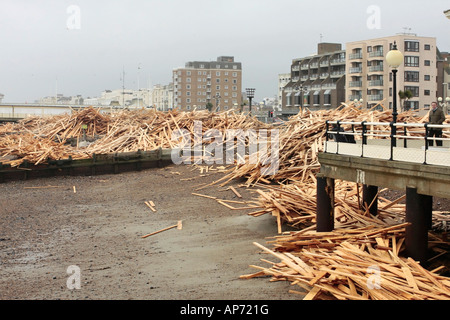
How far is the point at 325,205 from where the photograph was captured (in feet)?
42.4

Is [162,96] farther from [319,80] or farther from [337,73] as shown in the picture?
[337,73]

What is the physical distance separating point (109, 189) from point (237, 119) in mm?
11096

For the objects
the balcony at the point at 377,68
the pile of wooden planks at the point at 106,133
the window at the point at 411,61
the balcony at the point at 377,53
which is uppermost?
the balcony at the point at 377,53

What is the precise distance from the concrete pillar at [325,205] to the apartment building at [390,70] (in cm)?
5716

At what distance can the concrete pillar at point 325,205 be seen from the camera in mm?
12898


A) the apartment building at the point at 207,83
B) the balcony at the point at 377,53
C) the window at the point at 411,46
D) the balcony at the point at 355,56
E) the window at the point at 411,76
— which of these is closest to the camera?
the window at the point at 411,46

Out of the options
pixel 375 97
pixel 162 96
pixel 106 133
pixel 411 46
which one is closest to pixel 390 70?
pixel 375 97

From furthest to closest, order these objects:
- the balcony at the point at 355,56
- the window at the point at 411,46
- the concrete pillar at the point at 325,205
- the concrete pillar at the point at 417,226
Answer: the balcony at the point at 355,56 < the window at the point at 411,46 < the concrete pillar at the point at 325,205 < the concrete pillar at the point at 417,226

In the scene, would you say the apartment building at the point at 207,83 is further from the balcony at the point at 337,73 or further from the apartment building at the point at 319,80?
the balcony at the point at 337,73

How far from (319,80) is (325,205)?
249 feet

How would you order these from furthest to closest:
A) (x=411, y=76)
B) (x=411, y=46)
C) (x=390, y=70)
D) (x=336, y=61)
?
1. (x=336, y=61)
2. (x=390, y=70)
3. (x=411, y=76)
4. (x=411, y=46)

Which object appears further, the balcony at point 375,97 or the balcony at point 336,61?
the balcony at point 336,61

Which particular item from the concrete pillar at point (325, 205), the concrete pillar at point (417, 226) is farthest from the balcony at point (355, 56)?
the concrete pillar at point (417, 226)

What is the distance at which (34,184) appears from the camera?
82.9 feet
